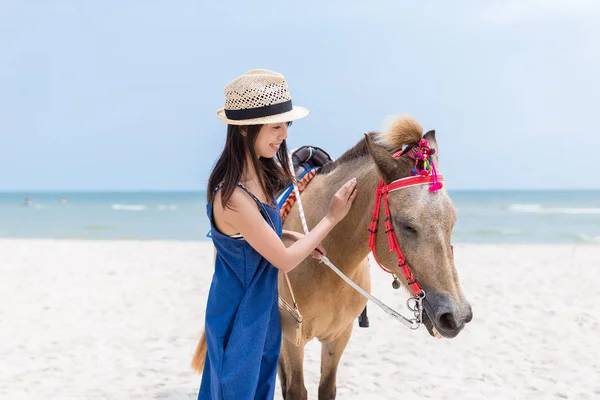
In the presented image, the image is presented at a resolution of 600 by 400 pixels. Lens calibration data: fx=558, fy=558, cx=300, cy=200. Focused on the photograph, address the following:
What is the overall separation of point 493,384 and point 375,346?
4.37 feet

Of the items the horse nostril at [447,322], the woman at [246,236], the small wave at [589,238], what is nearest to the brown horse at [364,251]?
the horse nostril at [447,322]

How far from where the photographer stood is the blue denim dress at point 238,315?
2.05m

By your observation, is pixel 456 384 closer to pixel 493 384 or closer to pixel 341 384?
pixel 493 384

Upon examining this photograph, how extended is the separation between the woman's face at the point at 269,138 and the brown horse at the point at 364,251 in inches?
14.0

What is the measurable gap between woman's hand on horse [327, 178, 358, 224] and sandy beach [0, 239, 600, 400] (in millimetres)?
2402

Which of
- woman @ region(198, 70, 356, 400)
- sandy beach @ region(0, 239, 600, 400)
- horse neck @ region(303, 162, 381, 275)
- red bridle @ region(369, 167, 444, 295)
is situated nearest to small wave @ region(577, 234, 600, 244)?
sandy beach @ region(0, 239, 600, 400)

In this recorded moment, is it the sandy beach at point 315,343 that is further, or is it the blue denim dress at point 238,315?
the sandy beach at point 315,343

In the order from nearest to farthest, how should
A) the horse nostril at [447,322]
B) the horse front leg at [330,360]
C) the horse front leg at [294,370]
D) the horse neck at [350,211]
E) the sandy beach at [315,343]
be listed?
1. the horse nostril at [447,322]
2. the horse neck at [350,211]
3. the horse front leg at [294,370]
4. the horse front leg at [330,360]
5. the sandy beach at [315,343]

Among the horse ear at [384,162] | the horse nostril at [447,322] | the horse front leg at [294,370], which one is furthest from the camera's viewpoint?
the horse front leg at [294,370]

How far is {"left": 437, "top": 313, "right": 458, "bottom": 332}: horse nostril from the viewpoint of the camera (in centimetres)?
198

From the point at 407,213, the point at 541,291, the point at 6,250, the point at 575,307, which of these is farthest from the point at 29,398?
the point at 6,250

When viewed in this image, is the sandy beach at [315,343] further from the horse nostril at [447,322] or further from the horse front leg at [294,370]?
the horse nostril at [447,322]

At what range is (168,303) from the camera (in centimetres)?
761

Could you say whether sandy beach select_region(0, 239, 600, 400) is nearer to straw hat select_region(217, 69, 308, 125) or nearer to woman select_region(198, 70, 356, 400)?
woman select_region(198, 70, 356, 400)
